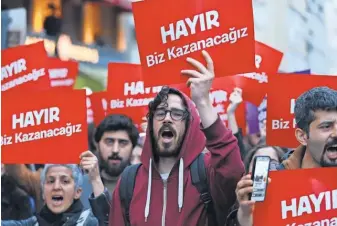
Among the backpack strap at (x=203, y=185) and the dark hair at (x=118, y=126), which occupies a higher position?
the dark hair at (x=118, y=126)

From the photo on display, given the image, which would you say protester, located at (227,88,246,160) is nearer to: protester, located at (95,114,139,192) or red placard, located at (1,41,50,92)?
protester, located at (95,114,139,192)

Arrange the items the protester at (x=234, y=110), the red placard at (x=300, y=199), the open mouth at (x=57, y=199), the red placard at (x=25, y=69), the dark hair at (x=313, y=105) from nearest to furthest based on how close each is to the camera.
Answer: the red placard at (x=300, y=199), the dark hair at (x=313, y=105), the open mouth at (x=57, y=199), the protester at (x=234, y=110), the red placard at (x=25, y=69)

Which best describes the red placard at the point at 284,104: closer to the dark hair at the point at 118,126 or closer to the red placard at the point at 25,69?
the dark hair at the point at 118,126

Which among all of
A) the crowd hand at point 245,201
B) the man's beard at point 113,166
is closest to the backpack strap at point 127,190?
the crowd hand at point 245,201

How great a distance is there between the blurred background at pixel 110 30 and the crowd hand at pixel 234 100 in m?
1.03

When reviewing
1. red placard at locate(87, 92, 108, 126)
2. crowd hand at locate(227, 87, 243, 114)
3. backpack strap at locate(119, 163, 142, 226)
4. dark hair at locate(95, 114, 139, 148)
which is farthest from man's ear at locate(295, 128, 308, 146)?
red placard at locate(87, 92, 108, 126)

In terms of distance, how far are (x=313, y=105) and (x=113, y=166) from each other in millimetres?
2414

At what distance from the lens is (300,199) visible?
15.5ft

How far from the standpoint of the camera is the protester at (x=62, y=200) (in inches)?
242

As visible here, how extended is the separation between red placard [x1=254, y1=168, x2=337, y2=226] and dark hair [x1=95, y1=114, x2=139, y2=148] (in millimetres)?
2653

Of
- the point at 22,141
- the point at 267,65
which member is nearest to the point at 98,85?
the point at 267,65

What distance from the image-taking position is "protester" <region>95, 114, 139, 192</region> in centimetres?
711

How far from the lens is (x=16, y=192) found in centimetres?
729

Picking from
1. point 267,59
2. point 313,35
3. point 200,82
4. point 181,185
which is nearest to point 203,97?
point 200,82
